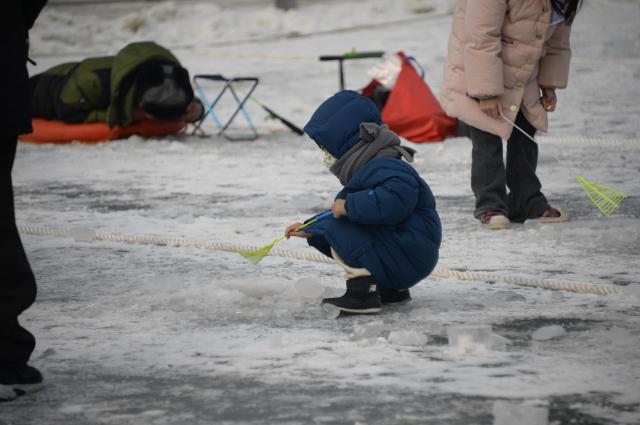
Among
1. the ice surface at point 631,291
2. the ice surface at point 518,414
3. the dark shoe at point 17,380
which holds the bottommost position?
the ice surface at point 631,291

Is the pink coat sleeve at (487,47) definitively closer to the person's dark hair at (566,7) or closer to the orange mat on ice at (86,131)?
the person's dark hair at (566,7)

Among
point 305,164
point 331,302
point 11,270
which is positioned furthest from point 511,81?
point 11,270

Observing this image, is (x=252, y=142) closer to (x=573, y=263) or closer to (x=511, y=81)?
(x=511, y=81)

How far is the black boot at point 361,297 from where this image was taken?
4.71 meters

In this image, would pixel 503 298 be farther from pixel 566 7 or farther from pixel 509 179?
pixel 566 7

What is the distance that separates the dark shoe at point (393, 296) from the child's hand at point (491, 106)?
194 cm

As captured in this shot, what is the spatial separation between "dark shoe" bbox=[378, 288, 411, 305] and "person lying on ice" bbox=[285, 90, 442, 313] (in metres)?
0.02

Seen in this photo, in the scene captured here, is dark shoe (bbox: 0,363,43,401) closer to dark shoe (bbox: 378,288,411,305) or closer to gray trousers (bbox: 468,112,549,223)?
dark shoe (bbox: 378,288,411,305)

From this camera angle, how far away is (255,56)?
55.7 ft

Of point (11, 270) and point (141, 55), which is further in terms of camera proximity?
point (141, 55)

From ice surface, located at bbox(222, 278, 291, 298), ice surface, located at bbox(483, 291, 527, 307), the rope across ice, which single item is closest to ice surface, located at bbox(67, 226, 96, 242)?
the rope across ice

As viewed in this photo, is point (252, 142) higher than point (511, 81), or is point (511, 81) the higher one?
point (511, 81)

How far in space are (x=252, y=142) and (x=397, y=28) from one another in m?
9.07

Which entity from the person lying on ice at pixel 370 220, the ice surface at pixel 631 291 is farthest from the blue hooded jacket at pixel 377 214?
the ice surface at pixel 631 291
